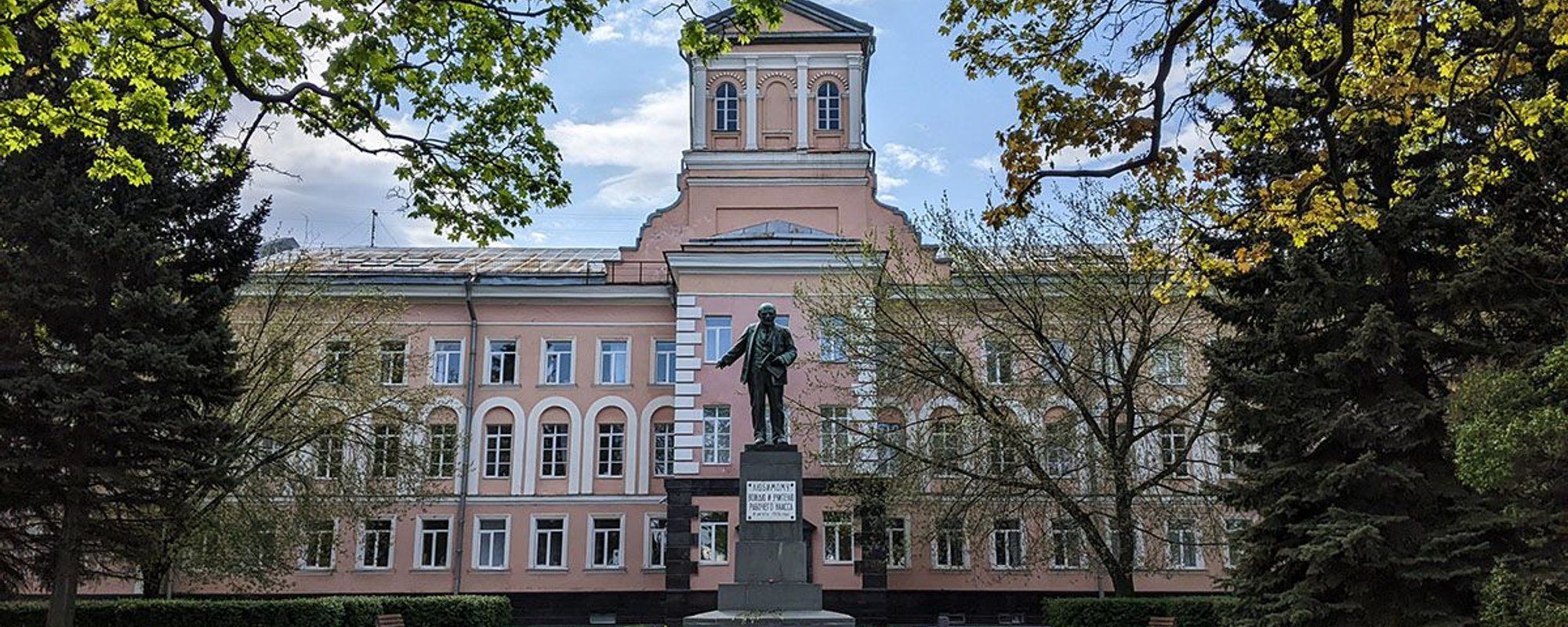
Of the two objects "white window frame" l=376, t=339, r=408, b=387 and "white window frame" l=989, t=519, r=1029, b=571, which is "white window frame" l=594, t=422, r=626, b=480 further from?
"white window frame" l=989, t=519, r=1029, b=571

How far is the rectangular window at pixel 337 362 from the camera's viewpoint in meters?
26.5

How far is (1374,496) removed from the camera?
48.4 ft

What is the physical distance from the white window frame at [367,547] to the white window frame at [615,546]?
5012 millimetres

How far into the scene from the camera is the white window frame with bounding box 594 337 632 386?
35.1m

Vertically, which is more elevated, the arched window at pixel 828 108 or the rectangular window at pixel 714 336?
the arched window at pixel 828 108

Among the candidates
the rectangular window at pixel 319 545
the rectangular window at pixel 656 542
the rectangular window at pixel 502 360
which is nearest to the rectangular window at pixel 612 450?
the rectangular window at pixel 656 542

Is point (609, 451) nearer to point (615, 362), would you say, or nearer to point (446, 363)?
point (615, 362)

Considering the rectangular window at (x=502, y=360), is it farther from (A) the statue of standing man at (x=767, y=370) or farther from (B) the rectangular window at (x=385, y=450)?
(A) the statue of standing man at (x=767, y=370)

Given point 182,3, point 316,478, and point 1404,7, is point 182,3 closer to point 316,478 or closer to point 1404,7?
point 1404,7

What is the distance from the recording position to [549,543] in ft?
111

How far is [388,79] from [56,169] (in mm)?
10396

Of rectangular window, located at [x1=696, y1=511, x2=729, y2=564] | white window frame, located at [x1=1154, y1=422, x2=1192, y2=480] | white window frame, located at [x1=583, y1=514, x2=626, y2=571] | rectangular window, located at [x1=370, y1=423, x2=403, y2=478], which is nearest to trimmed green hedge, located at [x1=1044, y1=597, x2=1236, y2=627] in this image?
white window frame, located at [x1=1154, y1=422, x2=1192, y2=480]

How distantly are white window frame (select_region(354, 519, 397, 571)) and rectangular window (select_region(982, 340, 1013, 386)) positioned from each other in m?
16.0

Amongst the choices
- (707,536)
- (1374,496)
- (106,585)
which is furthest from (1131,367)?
(106,585)
